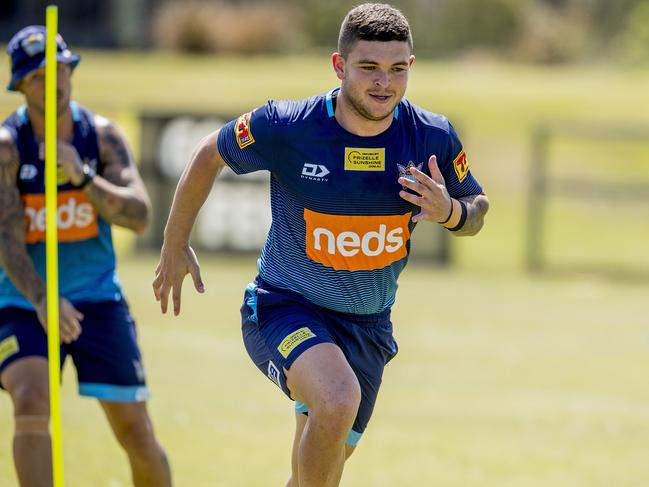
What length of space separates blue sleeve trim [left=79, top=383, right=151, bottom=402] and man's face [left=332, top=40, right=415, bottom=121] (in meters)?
2.00

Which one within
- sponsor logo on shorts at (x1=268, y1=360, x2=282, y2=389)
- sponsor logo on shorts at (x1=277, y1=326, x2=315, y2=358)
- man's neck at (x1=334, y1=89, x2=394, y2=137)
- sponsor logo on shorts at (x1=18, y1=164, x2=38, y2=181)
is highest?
man's neck at (x1=334, y1=89, x2=394, y2=137)

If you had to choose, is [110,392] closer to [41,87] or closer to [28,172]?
[28,172]

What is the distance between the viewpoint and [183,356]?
11.8 meters

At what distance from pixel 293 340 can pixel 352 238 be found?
1.76ft

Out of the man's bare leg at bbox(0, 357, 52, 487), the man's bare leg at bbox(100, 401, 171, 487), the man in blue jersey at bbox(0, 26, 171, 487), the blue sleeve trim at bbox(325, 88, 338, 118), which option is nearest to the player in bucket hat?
the man in blue jersey at bbox(0, 26, 171, 487)

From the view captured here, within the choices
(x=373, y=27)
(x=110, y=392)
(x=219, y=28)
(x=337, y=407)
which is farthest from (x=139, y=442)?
(x=219, y=28)

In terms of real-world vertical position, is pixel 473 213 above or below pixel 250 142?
below

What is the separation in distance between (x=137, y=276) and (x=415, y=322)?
13.8 feet

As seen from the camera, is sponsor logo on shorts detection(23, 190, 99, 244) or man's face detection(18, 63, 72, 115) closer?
man's face detection(18, 63, 72, 115)

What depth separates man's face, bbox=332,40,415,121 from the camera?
5.32m

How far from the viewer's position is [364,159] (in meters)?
5.48

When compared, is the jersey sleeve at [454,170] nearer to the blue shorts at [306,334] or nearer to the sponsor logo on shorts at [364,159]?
the sponsor logo on shorts at [364,159]

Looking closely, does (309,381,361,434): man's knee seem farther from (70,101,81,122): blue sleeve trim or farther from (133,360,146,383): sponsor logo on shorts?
(70,101,81,122): blue sleeve trim


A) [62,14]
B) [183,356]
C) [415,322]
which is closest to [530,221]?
[415,322]
